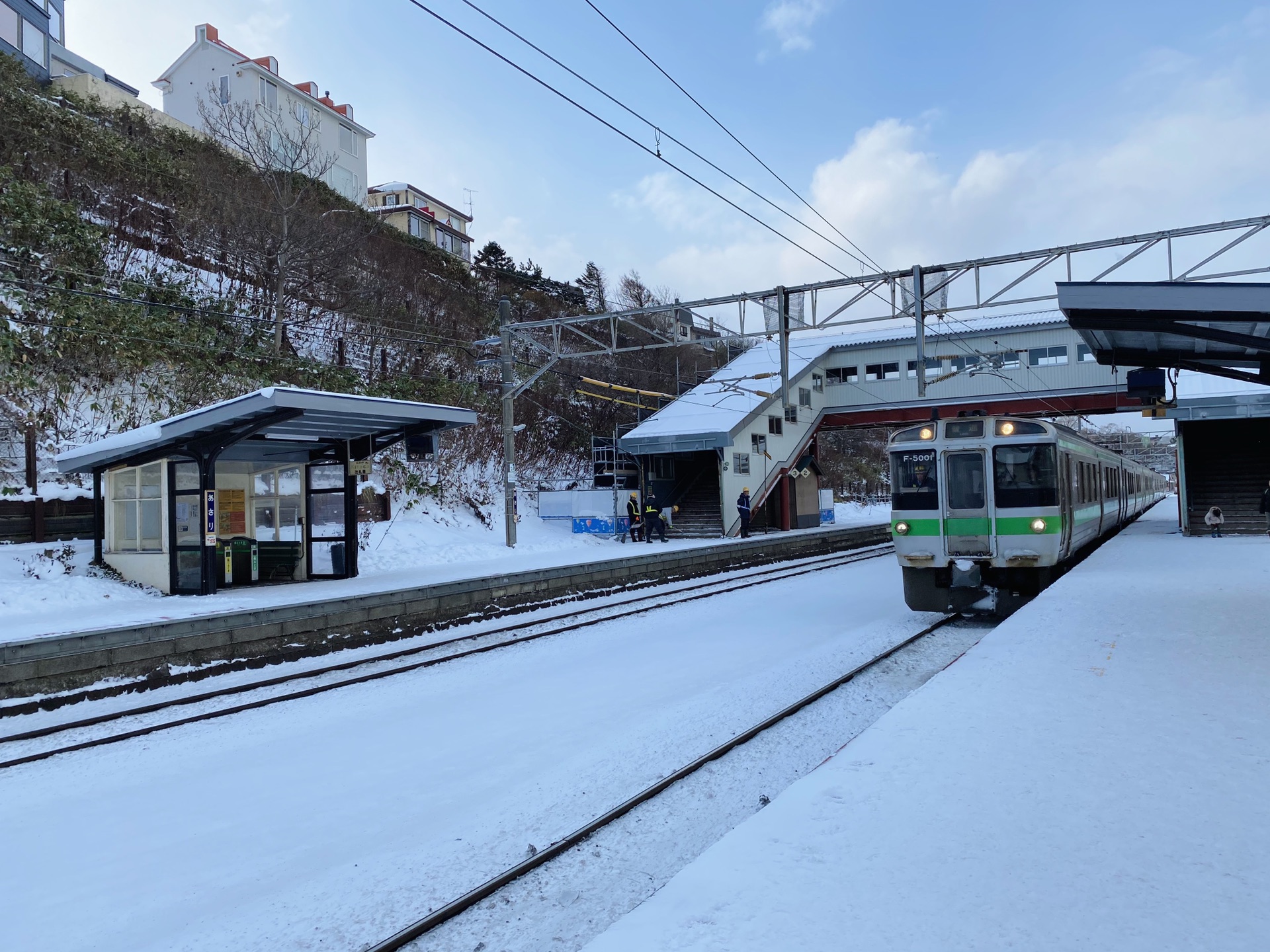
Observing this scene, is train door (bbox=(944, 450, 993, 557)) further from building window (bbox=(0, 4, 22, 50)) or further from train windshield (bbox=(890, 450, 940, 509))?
building window (bbox=(0, 4, 22, 50))

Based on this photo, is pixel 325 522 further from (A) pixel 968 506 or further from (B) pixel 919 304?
(B) pixel 919 304

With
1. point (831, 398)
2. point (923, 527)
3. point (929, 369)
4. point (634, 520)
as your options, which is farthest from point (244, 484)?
point (929, 369)

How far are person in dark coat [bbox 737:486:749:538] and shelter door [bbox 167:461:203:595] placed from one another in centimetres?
1776

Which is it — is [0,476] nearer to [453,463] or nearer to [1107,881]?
[453,463]

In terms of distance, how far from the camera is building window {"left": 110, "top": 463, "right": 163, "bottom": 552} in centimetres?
1440

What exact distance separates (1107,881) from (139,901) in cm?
465

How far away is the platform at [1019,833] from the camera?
3.18m

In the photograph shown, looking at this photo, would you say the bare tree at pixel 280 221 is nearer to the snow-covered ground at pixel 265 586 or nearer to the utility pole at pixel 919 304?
the snow-covered ground at pixel 265 586

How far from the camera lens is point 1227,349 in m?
11.1

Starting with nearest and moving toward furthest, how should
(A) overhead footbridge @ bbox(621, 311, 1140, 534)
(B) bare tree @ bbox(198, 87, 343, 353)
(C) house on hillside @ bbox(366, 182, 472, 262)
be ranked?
(B) bare tree @ bbox(198, 87, 343, 353) → (A) overhead footbridge @ bbox(621, 311, 1140, 534) → (C) house on hillside @ bbox(366, 182, 472, 262)

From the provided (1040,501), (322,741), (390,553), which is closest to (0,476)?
(390,553)

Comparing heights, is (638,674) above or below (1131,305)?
below

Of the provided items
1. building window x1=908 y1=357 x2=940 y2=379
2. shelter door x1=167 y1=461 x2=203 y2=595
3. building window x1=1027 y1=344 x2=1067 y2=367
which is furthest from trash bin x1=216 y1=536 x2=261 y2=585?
building window x1=1027 y1=344 x2=1067 y2=367

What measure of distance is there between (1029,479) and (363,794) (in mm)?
9947
